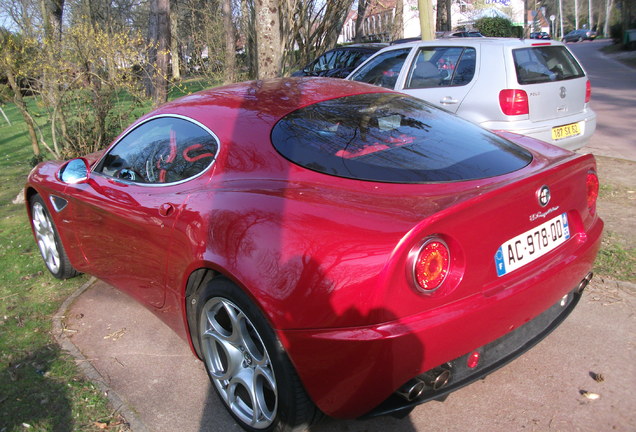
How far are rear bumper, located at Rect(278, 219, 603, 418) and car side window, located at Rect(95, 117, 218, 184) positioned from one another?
4.00 ft

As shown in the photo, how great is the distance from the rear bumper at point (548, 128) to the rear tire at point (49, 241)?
4565 millimetres

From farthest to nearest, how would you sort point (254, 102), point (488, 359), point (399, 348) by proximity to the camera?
1. point (254, 102)
2. point (488, 359)
3. point (399, 348)

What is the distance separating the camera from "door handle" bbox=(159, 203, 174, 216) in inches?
Answer: 114

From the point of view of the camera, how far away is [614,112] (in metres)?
12.1

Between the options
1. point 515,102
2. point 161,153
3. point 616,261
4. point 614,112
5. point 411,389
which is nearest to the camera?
point 411,389

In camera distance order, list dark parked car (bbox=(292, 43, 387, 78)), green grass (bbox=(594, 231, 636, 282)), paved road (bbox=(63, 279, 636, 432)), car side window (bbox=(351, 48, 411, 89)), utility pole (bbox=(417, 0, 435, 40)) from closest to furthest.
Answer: paved road (bbox=(63, 279, 636, 432)) → green grass (bbox=(594, 231, 636, 282)) → car side window (bbox=(351, 48, 411, 89)) → utility pole (bbox=(417, 0, 435, 40)) → dark parked car (bbox=(292, 43, 387, 78))

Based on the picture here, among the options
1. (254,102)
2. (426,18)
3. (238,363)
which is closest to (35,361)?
(238,363)

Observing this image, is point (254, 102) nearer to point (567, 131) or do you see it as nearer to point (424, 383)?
point (424, 383)

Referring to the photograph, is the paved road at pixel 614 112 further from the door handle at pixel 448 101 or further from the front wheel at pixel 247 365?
the front wheel at pixel 247 365

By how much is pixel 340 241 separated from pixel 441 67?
18.0ft

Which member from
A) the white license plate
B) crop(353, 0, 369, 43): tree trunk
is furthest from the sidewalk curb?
crop(353, 0, 369, 43): tree trunk

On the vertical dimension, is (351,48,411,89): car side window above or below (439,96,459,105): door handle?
above

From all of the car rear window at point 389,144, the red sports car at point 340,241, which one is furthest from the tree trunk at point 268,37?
the car rear window at point 389,144

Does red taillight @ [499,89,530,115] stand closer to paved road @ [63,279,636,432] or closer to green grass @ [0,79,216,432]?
paved road @ [63,279,636,432]
